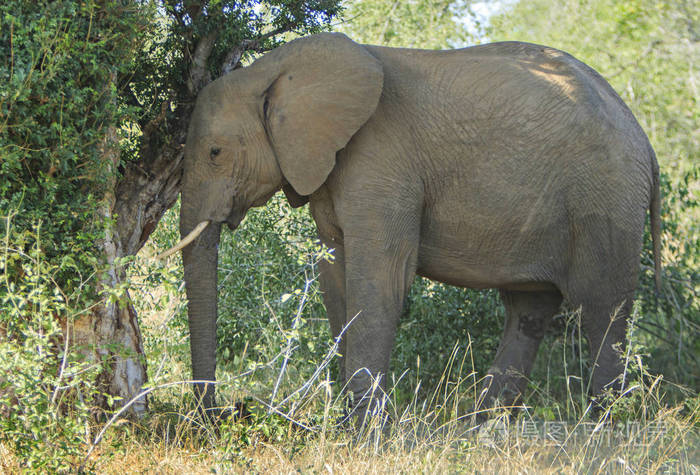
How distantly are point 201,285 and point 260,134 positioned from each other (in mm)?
921

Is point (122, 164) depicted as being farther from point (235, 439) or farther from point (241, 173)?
point (235, 439)

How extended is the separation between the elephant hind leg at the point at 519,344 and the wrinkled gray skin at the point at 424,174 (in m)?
0.57

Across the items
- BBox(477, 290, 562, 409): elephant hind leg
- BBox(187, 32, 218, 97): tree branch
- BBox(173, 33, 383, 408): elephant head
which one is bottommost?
BBox(477, 290, 562, 409): elephant hind leg

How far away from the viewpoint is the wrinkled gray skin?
17.5ft

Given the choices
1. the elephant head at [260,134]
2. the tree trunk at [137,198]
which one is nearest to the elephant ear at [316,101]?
the elephant head at [260,134]

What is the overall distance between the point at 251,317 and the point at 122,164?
2.03 metres

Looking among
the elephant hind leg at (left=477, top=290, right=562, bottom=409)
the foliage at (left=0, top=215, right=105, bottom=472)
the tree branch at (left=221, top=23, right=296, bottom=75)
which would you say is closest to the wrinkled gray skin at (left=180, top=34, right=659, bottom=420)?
the tree branch at (left=221, top=23, right=296, bottom=75)

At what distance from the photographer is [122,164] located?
17.3 ft

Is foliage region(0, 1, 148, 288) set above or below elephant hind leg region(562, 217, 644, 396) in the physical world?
above

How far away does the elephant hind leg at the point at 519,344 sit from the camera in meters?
6.35

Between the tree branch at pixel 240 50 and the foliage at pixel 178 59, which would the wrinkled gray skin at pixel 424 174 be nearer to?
the foliage at pixel 178 59

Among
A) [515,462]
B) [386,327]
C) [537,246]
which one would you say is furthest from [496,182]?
[515,462]

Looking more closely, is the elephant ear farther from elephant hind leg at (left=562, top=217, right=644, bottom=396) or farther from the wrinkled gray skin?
elephant hind leg at (left=562, top=217, right=644, bottom=396)

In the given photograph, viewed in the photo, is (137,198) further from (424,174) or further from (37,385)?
(37,385)
